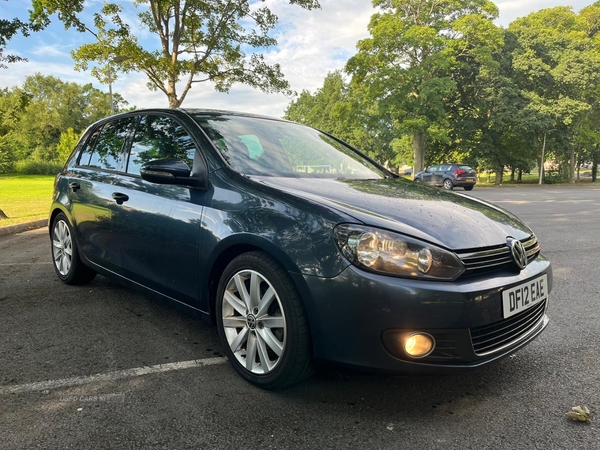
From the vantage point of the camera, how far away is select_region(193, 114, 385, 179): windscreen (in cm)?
286

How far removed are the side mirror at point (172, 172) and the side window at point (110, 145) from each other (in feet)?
3.09

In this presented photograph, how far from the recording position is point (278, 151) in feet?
10.3

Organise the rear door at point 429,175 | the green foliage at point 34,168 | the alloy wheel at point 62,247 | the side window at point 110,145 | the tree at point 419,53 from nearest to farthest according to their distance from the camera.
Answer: the side window at point 110,145 < the alloy wheel at point 62,247 < the rear door at point 429,175 < the tree at point 419,53 < the green foliage at point 34,168

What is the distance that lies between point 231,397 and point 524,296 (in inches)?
62.6

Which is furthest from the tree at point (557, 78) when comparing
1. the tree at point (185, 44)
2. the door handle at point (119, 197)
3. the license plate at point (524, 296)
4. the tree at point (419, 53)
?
the door handle at point (119, 197)

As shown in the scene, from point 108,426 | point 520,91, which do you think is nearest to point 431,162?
point 520,91

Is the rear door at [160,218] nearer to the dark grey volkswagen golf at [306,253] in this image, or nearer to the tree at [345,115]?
the dark grey volkswagen golf at [306,253]

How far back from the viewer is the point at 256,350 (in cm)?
236

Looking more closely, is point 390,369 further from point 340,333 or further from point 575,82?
point 575,82

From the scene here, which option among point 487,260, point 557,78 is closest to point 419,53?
point 557,78

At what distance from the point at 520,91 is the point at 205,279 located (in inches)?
1332

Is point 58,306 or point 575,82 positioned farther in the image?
point 575,82

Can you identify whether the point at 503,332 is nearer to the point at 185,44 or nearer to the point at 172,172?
the point at 172,172

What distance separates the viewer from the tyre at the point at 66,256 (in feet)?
13.5
